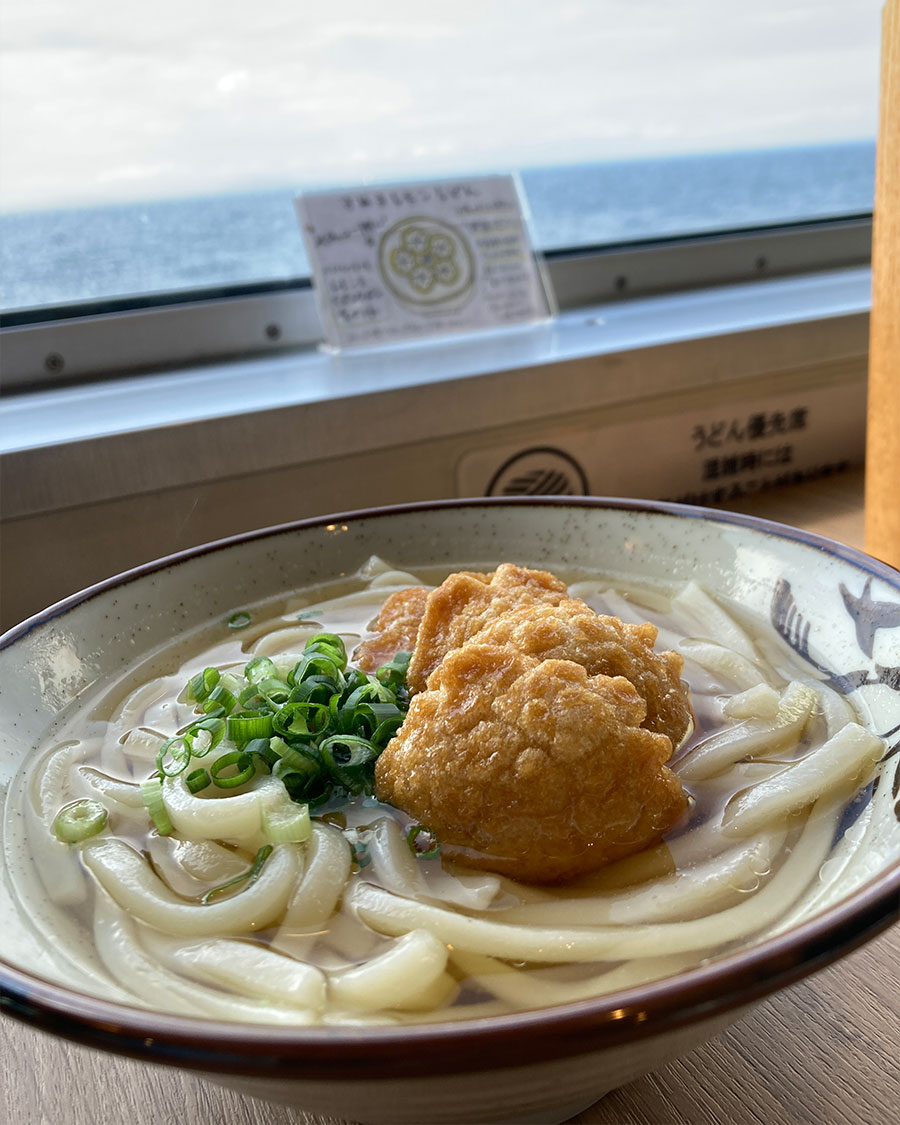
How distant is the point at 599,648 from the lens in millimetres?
945

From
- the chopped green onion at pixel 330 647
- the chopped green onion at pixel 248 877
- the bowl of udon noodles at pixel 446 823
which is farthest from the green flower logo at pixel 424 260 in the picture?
the chopped green onion at pixel 248 877

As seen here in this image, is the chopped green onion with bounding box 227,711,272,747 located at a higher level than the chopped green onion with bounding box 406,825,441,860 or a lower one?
higher

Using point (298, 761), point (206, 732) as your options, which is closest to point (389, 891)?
point (298, 761)

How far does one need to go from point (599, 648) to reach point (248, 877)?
1.21ft

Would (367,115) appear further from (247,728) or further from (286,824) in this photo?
(286,824)

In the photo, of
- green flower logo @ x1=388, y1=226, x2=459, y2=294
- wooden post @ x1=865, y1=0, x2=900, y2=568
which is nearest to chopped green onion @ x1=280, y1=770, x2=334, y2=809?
wooden post @ x1=865, y1=0, x2=900, y2=568

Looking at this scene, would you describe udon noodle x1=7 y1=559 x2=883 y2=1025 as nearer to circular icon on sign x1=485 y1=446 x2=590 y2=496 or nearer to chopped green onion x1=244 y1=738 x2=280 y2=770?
chopped green onion x1=244 y1=738 x2=280 y2=770

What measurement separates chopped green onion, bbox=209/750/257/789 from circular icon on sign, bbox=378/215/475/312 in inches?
64.1

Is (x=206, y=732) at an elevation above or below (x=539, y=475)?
above

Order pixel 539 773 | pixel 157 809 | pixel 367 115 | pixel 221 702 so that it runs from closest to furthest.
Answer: pixel 539 773, pixel 157 809, pixel 221 702, pixel 367 115

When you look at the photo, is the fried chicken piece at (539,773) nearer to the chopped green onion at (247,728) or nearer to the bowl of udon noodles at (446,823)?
the bowl of udon noodles at (446,823)

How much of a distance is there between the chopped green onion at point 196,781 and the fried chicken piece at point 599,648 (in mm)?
284

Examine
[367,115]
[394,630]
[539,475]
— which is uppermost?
[367,115]

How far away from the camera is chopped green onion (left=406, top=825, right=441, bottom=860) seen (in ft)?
2.81
